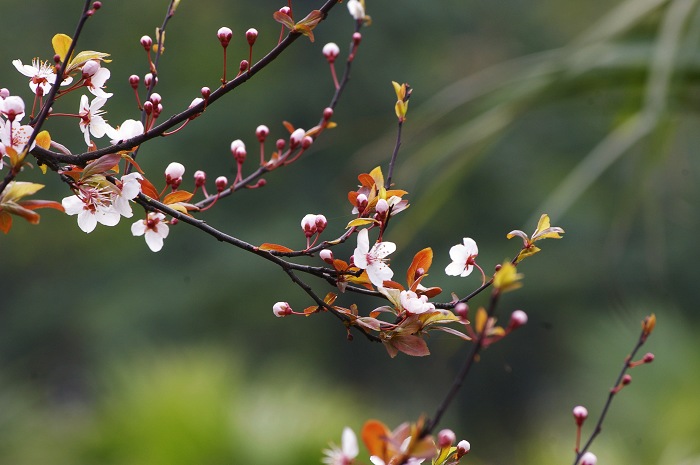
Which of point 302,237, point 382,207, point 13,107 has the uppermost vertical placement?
point 302,237

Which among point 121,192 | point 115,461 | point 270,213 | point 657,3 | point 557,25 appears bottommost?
point 121,192

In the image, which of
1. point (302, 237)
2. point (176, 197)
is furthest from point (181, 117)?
point (302, 237)

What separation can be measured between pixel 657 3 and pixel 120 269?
7124mm

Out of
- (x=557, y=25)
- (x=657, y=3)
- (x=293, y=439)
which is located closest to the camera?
(x=657, y=3)

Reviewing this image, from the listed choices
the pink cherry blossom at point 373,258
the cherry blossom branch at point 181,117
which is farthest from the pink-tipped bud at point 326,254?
the cherry blossom branch at point 181,117

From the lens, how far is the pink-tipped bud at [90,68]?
2.20 feet

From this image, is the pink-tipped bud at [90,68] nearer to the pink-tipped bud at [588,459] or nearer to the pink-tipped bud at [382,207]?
the pink-tipped bud at [382,207]

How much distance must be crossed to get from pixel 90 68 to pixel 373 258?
26 centimetres

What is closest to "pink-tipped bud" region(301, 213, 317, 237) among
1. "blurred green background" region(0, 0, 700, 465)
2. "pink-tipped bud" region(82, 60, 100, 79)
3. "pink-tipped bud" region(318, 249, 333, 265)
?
"pink-tipped bud" region(318, 249, 333, 265)

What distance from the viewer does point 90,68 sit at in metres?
0.67

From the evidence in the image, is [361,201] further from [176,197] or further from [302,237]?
[302,237]

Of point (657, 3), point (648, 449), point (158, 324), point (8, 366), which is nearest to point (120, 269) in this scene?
point (158, 324)

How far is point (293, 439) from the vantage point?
250 centimetres

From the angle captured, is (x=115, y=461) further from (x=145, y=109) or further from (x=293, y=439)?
(x=145, y=109)
